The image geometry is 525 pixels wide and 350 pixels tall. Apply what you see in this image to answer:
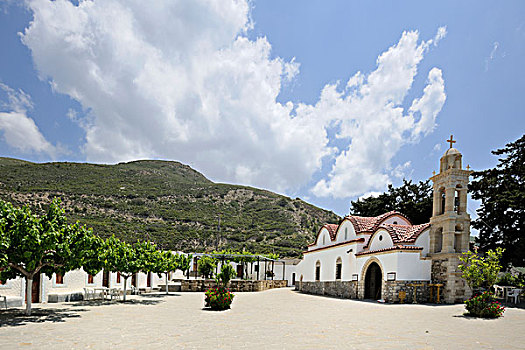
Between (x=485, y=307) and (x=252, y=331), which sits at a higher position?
(x=252, y=331)

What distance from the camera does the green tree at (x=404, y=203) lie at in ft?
123

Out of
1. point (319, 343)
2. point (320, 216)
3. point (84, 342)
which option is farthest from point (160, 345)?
point (320, 216)

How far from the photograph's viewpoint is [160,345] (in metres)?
8.79

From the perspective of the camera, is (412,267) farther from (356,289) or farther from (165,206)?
(165,206)

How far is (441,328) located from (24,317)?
12889mm

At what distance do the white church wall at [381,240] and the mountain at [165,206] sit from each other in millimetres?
29452

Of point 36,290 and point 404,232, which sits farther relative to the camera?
point 404,232

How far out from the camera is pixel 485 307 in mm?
14820

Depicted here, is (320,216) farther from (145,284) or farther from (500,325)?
(500,325)

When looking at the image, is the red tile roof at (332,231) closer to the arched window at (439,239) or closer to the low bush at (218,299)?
the arched window at (439,239)

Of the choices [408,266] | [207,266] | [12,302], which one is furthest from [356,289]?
[12,302]

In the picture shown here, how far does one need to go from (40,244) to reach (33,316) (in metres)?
2.86

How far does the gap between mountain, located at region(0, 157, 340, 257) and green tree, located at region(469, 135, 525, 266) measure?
109ft

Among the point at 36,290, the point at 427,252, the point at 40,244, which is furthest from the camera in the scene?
the point at 427,252
